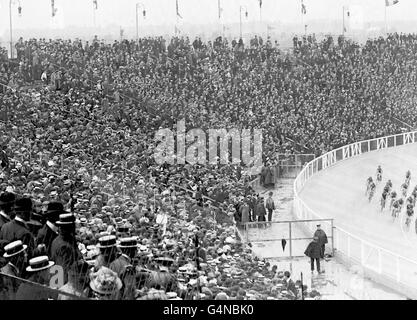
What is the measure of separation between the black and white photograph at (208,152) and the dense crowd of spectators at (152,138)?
1.4 inches

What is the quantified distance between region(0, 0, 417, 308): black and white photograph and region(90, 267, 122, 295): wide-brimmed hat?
19mm

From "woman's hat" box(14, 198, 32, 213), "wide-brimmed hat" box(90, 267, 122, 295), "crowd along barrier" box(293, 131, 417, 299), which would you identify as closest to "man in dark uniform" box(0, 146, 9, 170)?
"crowd along barrier" box(293, 131, 417, 299)

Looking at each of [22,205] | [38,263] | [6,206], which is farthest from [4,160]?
[38,263]

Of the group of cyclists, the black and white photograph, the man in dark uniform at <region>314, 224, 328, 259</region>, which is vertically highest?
the black and white photograph

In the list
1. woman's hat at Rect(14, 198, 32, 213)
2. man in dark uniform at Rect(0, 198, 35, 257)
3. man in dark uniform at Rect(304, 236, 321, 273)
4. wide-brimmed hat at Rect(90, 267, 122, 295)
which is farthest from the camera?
man in dark uniform at Rect(304, 236, 321, 273)

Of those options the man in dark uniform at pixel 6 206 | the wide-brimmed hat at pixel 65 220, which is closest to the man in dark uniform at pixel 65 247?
the wide-brimmed hat at pixel 65 220

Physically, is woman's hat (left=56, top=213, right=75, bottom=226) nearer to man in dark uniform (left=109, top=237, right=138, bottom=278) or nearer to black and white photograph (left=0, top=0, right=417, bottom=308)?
black and white photograph (left=0, top=0, right=417, bottom=308)

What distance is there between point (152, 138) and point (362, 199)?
5.79m

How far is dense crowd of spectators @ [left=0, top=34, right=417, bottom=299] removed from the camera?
6.24 metres

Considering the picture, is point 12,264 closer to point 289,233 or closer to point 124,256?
point 124,256

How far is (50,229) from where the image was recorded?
20.9 ft

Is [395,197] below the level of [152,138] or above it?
below

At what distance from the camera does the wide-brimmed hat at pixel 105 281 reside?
221 inches
